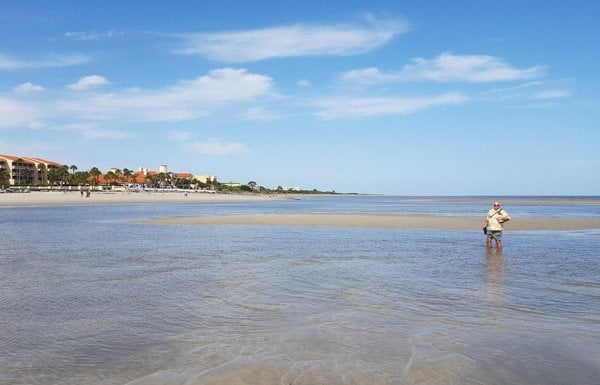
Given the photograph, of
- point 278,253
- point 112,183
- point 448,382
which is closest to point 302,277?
point 278,253

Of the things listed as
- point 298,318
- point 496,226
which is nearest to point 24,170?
point 496,226

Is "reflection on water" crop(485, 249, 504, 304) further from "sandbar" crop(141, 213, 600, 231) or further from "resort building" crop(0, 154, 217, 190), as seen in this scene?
"resort building" crop(0, 154, 217, 190)

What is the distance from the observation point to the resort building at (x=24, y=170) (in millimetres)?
144500

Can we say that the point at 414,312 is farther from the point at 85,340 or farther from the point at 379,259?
the point at 379,259

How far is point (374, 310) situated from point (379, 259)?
280 inches

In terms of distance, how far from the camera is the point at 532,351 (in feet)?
22.4

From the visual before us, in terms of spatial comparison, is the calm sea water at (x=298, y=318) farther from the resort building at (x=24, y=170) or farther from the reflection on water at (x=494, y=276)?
the resort building at (x=24, y=170)

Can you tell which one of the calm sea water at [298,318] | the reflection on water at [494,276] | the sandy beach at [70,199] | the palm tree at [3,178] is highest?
the palm tree at [3,178]

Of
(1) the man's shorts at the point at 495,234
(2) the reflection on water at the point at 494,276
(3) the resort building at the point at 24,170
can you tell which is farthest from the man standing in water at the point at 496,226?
(3) the resort building at the point at 24,170

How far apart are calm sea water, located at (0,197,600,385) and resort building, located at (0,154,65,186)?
146 meters

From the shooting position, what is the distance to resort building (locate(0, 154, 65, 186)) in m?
144

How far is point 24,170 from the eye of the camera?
490 ft

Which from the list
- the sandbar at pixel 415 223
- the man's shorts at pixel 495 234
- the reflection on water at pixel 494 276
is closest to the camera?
the reflection on water at pixel 494 276

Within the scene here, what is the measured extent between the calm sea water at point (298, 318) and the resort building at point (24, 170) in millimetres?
146094
